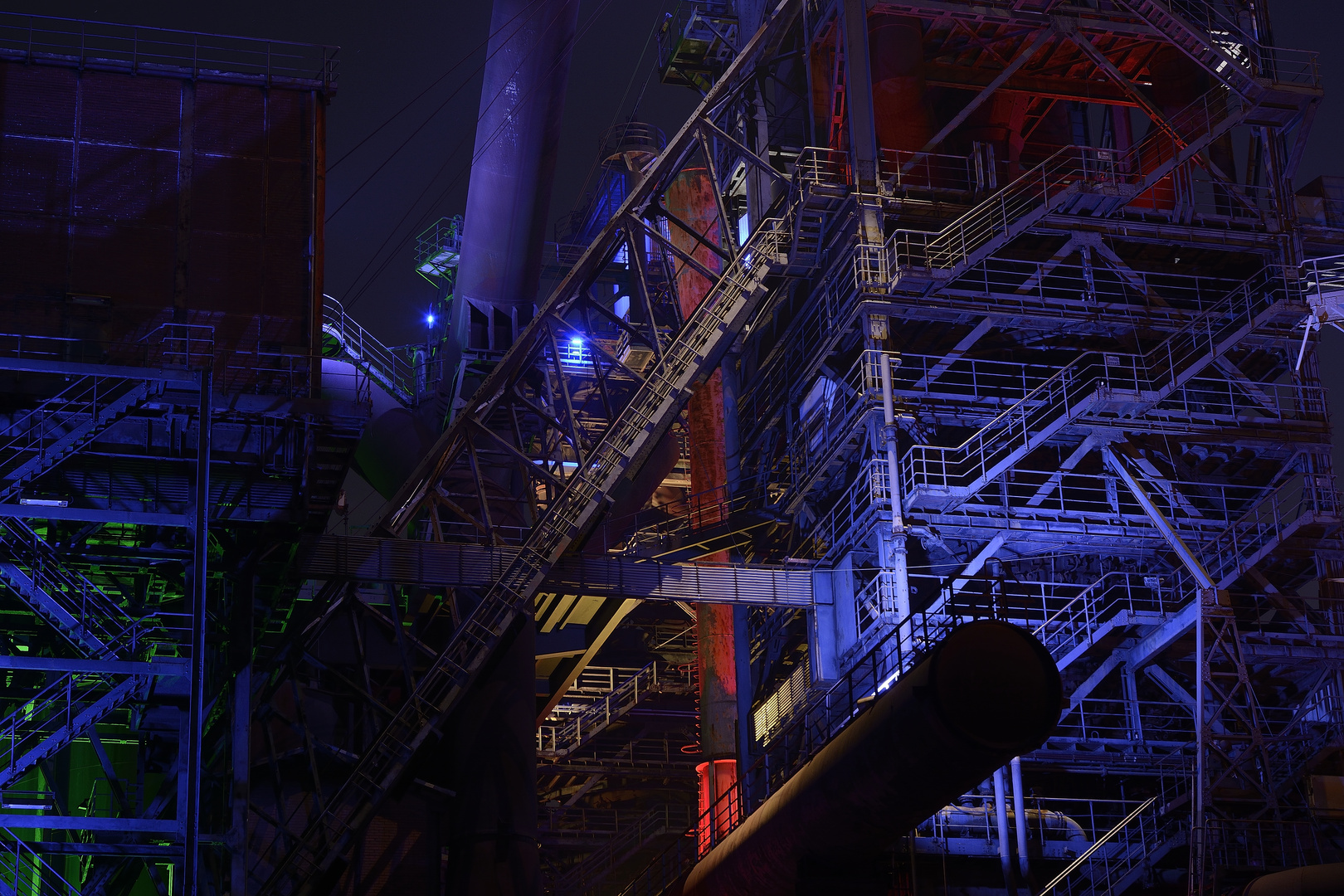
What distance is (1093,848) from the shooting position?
2478 cm

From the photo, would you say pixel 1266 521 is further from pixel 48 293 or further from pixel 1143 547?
pixel 48 293

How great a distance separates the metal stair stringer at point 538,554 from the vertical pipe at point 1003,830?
8.19 meters

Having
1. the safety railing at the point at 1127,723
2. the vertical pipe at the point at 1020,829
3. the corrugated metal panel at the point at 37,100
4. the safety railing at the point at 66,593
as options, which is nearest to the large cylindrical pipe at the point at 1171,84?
the safety railing at the point at 1127,723

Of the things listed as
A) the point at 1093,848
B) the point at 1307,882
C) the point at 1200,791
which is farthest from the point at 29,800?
the point at 1307,882

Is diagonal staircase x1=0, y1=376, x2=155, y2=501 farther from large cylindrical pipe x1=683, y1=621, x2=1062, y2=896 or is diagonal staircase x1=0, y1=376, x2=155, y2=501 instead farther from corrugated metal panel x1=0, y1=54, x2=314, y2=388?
large cylindrical pipe x1=683, y1=621, x2=1062, y2=896

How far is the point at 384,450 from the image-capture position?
3406cm

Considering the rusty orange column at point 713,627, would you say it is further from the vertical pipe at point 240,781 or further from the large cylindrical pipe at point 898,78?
the vertical pipe at point 240,781

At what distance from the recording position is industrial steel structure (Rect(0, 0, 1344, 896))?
21.8 m

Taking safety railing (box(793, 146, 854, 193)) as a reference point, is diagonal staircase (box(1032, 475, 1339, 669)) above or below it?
below

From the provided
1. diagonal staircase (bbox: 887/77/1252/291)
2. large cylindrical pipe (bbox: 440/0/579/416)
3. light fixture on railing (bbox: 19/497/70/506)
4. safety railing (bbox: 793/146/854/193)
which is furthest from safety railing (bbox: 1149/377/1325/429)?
light fixture on railing (bbox: 19/497/70/506)

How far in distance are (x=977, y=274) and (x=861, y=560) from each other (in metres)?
7.13

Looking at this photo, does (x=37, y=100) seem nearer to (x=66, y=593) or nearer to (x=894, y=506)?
(x=66, y=593)

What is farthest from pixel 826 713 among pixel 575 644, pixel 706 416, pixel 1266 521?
pixel 706 416

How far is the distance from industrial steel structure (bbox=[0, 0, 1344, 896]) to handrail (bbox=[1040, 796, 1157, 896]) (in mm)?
134
